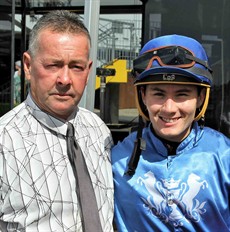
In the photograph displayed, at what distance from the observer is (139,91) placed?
1.50 meters

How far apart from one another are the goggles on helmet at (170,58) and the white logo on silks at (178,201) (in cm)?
36

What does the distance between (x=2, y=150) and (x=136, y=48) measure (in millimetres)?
2681

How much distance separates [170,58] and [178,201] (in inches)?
17.9

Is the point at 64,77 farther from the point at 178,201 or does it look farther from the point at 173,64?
the point at 178,201

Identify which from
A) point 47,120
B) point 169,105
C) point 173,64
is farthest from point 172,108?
point 47,120

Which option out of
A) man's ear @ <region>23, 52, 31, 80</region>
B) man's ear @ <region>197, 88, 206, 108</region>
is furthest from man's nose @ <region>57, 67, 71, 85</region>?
man's ear @ <region>197, 88, 206, 108</region>

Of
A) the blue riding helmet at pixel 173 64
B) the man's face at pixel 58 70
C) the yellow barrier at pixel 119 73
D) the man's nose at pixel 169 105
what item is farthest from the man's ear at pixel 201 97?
the yellow barrier at pixel 119 73

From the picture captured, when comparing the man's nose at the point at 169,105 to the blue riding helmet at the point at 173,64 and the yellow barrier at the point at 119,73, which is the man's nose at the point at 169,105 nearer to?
the blue riding helmet at the point at 173,64

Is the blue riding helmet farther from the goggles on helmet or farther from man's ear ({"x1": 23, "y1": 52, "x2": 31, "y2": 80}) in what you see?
man's ear ({"x1": 23, "y1": 52, "x2": 31, "y2": 80})

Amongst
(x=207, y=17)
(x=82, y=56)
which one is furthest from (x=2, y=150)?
(x=207, y=17)

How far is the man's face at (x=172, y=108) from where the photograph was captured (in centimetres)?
138

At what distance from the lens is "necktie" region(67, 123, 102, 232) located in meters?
1.31

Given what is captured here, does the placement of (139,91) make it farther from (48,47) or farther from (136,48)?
(136,48)

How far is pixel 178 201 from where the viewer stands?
137 centimetres
